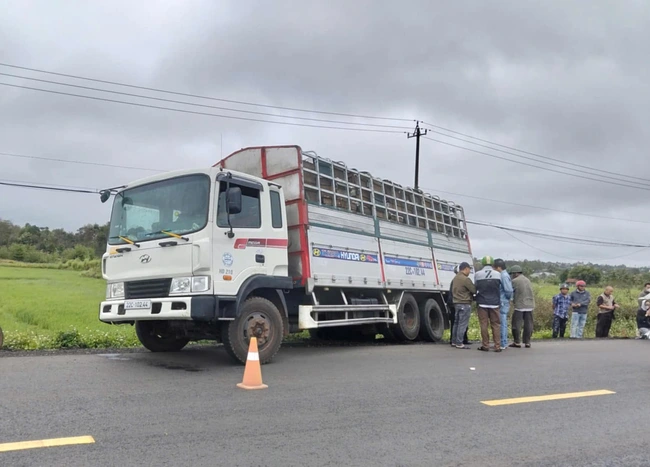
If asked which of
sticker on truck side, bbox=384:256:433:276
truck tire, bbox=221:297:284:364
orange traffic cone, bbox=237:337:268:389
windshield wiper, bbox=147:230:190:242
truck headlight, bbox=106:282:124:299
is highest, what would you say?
windshield wiper, bbox=147:230:190:242

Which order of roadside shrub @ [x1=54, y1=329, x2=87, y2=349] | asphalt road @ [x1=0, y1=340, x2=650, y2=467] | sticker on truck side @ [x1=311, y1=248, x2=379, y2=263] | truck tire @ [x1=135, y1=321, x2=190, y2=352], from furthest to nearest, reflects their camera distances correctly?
roadside shrub @ [x1=54, y1=329, x2=87, y2=349], sticker on truck side @ [x1=311, y1=248, x2=379, y2=263], truck tire @ [x1=135, y1=321, x2=190, y2=352], asphalt road @ [x1=0, y1=340, x2=650, y2=467]

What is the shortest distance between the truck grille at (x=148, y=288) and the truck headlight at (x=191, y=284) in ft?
0.46

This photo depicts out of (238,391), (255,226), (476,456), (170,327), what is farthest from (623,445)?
(170,327)

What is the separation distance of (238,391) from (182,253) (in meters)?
2.17

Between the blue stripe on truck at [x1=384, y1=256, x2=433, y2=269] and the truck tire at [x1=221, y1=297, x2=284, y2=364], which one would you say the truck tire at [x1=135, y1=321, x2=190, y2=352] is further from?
the blue stripe on truck at [x1=384, y1=256, x2=433, y2=269]

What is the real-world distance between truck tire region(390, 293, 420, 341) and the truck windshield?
5.63m

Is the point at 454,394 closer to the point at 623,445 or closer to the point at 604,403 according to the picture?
the point at 604,403

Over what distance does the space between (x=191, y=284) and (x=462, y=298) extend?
5823mm

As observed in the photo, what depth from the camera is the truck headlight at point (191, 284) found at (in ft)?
23.8

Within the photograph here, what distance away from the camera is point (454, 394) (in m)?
6.19

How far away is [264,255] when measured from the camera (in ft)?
26.8

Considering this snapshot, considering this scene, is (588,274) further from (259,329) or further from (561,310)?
(259,329)

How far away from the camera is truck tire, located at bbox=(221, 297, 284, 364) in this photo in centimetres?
763

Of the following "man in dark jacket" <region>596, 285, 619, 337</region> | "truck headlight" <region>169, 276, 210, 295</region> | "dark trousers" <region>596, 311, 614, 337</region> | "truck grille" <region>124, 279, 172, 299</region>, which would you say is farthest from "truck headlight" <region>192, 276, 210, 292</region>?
"dark trousers" <region>596, 311, 614, 337</region>
